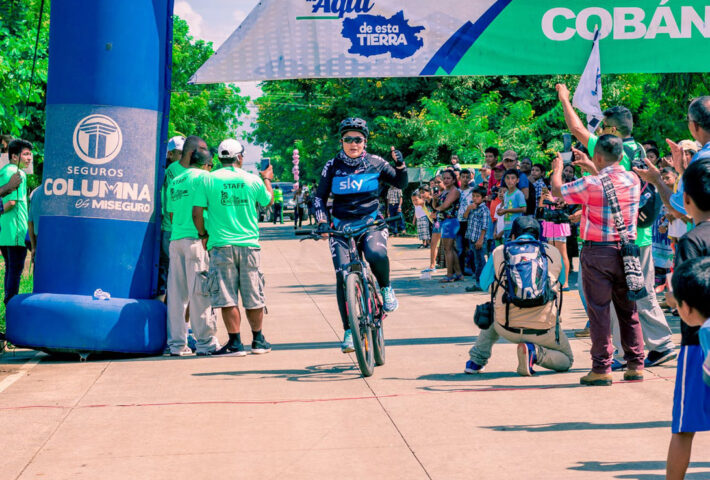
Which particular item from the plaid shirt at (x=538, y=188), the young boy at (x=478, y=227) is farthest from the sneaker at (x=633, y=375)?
the young boy at (x=478, y=227)

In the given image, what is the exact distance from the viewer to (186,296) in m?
9.84

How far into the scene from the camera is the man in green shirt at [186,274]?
964cm

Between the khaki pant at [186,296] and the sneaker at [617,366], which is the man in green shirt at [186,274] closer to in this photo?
the khaki pant at [186,296]

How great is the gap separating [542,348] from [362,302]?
1485 mm

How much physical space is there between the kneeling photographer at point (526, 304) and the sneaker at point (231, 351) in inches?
102

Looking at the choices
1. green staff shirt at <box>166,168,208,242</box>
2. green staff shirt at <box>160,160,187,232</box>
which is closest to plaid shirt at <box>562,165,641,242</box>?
green staff shirt at <box>166,168,208,242</box>

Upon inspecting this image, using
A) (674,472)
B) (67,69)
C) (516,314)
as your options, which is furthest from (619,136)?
(67,69)

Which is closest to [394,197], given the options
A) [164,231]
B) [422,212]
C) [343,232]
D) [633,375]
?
[422,212]

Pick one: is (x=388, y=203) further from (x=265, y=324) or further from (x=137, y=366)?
(x=137, y=366)

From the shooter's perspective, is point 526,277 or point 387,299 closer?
point 526,277

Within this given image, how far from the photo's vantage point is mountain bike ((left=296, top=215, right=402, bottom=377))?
797 centimetres

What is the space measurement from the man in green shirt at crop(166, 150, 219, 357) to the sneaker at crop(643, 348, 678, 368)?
4058mm

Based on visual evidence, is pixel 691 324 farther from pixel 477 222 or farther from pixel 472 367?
pixel 477 222

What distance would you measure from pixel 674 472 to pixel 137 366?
19.0 ft
